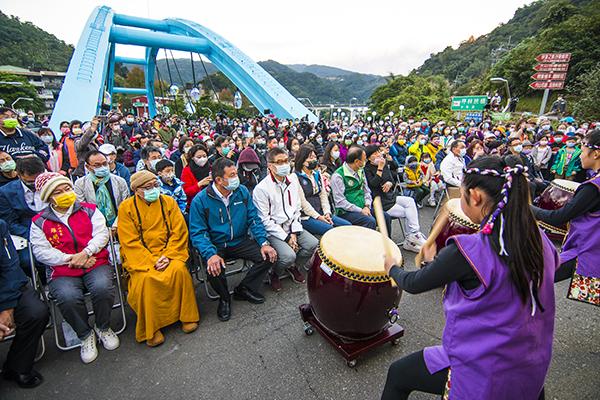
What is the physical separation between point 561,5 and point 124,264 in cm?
4199

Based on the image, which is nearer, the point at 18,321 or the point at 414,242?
the point at 18,321

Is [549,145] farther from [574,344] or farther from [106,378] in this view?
[106,378]

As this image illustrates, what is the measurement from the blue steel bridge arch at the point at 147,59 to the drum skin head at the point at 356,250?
14.6m

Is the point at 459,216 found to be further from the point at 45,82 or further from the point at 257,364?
the point at 45,82

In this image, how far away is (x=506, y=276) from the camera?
1.21m

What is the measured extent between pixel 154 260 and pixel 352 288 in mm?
1972

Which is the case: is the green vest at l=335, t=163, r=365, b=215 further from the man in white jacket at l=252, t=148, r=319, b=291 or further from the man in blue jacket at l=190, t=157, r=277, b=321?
the man in blue jacket at l=190, t=157, r=277, b=321

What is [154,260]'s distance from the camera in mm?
3000

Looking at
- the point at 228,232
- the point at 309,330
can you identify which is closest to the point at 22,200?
the point at 228,232

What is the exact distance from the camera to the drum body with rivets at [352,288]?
7.38 ft

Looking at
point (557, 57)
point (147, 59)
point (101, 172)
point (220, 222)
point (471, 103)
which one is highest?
point (147, 59)

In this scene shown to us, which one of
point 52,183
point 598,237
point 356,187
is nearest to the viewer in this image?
point 598,237

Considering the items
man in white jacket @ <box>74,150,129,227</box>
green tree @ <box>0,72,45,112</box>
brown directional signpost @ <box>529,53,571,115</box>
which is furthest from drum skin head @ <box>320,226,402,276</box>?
green tree @ <box>0,72,45,112</box>

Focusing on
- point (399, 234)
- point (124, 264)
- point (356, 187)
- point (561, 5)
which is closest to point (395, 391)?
point (124, 264)
